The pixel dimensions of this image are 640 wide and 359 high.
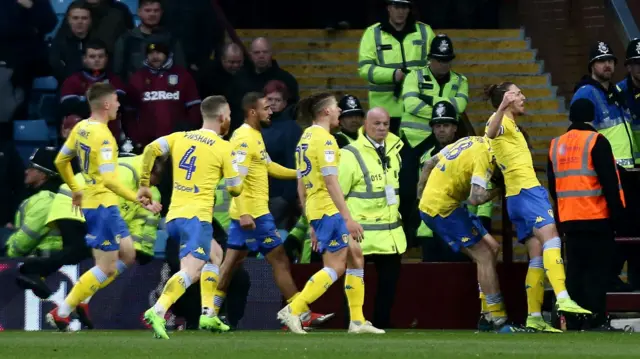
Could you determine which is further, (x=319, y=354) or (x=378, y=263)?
(x=378, y=263)

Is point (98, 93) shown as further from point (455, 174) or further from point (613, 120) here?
point (613, 120)

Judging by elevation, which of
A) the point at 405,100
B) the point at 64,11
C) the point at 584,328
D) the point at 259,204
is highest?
the point at 64,11

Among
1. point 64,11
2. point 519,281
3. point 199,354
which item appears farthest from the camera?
point 64,11

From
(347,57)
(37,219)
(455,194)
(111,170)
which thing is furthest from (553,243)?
(347,57)

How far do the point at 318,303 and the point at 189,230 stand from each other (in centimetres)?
343

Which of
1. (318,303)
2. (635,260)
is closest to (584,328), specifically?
(635,260)

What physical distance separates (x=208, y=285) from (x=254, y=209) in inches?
37.4

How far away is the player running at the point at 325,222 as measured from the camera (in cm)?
1542

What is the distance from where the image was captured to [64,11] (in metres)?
21.0

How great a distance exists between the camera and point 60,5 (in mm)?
21172

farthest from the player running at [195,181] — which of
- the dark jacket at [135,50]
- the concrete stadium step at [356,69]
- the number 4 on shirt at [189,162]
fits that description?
the concrete stadium step at [356,69]

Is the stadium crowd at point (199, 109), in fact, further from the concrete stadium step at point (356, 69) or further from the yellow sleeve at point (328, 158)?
the concrete stadium step at point (356, 69)

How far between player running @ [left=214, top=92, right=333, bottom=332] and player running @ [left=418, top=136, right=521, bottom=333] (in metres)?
1.43

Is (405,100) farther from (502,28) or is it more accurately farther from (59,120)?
(502,28)
